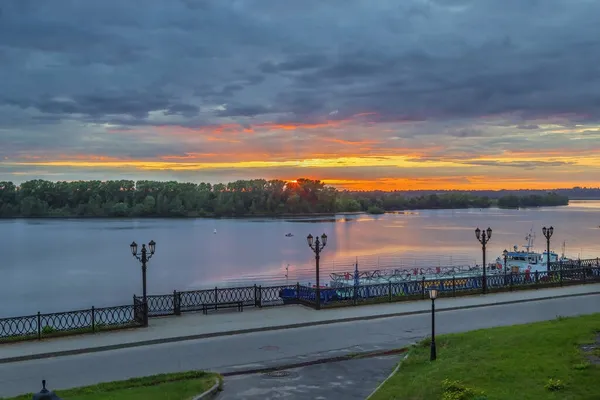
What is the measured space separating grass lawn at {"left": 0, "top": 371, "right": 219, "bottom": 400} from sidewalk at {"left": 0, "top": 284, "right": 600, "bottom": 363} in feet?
13.4

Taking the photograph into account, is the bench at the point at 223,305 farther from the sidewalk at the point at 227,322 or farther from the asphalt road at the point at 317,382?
the asphalt road at the point at 317,382

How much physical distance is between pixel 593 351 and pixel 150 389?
9.99m

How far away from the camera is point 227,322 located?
881 inches

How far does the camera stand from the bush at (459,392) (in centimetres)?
1101

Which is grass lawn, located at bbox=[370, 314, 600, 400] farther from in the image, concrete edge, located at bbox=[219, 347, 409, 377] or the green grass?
the green grass

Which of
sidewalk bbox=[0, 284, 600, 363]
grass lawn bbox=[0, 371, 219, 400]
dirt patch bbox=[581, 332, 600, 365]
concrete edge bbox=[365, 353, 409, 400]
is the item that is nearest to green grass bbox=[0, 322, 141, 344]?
sidewalk bbox=[0, 284, 600, 363]

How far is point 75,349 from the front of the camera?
1814 cm

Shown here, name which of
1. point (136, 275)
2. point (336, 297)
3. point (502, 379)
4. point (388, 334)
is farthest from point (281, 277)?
point (502, 379)

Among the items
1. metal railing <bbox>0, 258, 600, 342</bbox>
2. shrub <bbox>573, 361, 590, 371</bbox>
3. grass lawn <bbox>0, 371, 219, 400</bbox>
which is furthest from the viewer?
metal railing <bbox>0, 258, 600, 342</bbox>

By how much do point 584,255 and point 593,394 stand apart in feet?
269

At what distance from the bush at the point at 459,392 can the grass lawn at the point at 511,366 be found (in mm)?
19

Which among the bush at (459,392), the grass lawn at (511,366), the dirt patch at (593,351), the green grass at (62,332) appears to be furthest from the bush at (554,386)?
the green grass at (62,332)

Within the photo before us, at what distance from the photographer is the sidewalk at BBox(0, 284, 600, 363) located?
1847cm

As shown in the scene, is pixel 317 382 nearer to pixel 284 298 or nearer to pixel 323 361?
pixel 323 361
